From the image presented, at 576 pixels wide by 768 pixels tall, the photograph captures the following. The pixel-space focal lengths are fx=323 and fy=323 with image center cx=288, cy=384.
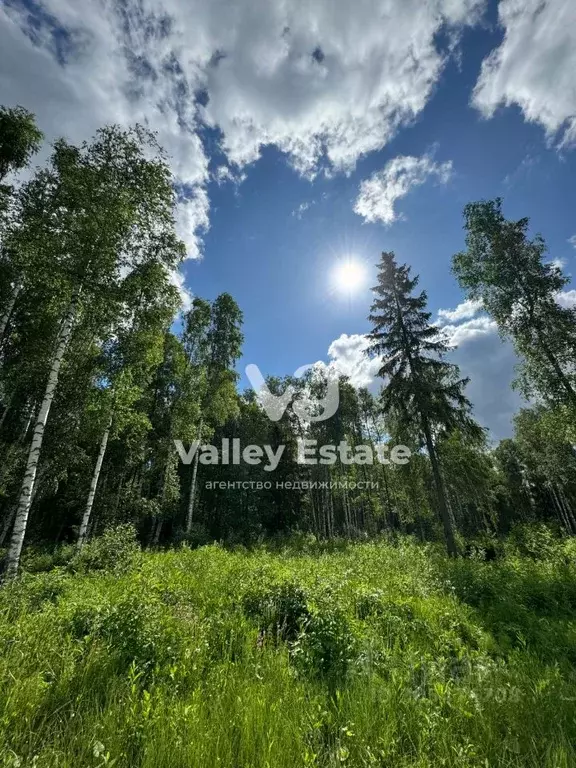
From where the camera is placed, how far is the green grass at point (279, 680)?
7.45ft

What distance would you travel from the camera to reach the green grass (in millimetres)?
2271

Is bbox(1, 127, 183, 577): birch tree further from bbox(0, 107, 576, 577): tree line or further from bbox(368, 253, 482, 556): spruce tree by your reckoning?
bbox(368, 253, 482, 556): spruce tree

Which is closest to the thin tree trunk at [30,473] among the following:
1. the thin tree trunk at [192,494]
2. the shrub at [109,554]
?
the shrub at [109,554]

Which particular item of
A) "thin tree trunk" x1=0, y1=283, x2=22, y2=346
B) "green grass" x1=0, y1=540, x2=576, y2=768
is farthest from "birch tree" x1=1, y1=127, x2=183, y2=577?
"green grass" x1=0, y1=540, x2=576, y2=768

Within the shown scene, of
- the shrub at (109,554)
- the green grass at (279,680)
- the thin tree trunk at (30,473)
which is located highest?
the thin tree trunk at (30,473)

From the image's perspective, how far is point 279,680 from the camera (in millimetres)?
3229

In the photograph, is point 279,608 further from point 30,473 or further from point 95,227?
point 95,227

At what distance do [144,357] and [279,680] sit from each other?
1151cm

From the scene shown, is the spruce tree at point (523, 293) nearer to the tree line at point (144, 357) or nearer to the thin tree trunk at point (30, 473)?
the tree line at point (144, 357)

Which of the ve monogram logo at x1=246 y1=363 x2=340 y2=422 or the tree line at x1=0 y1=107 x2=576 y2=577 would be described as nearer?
the tree line at x1=0 y1=107 x2=576 y2=577

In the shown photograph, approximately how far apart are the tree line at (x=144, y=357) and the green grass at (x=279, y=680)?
4299 mm

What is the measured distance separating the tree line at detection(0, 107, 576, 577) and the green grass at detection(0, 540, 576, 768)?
14.1ft

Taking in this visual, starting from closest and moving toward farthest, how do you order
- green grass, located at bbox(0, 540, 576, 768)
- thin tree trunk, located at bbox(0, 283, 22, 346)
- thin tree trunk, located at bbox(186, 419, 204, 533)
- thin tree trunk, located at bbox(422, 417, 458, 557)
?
green grass, located at bbox(0, 540, 576, 768)
thin tree trunk, located at bbox(0, 283, 22, 346)
thin tree trunk, located at bbox(422, 417, 458, 557)
thin tree trunk, located at bbox(186, 419, 204, 533)

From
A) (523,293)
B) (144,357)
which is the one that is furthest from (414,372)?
(144,357)
